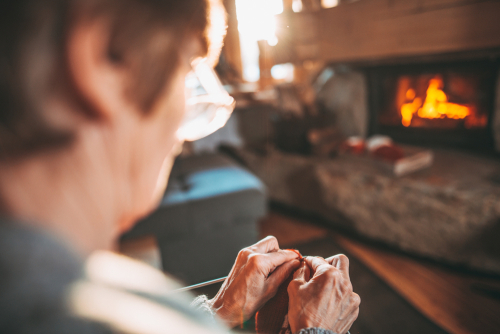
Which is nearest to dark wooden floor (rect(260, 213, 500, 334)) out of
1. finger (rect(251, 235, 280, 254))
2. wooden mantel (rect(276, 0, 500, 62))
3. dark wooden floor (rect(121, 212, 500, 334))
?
dark wooden floor (rect(121, 212, 500, 334))

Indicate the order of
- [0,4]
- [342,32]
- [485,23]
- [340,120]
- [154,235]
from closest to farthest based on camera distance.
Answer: [0,4]
[154,235]
[485,23]
[342,32]
[340,120]

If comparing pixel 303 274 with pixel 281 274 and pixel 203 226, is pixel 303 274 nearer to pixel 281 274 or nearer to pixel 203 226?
pixel 281 274

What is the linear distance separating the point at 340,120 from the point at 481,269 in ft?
5.03

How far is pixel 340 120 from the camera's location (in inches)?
103

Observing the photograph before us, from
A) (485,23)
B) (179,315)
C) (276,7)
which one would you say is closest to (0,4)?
(179,315)

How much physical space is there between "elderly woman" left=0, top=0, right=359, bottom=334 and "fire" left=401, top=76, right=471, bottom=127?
7.13ft

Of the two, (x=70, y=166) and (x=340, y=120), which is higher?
(x=70, y=166)

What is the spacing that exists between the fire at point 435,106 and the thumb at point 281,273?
1.97 metres

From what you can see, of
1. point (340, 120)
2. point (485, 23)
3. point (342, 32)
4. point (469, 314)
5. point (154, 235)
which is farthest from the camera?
point (340, 120)

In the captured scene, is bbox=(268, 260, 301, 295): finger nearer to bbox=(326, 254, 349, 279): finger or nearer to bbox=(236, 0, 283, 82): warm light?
bbox=(326, 254, 349, 279): finger

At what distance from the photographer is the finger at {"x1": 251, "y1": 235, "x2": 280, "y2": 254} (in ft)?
1.91

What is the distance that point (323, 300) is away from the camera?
18.6 inches

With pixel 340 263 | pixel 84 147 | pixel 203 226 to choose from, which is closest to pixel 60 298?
pixel 84 147

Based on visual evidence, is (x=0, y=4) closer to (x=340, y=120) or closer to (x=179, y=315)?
(x=179, y=315)
